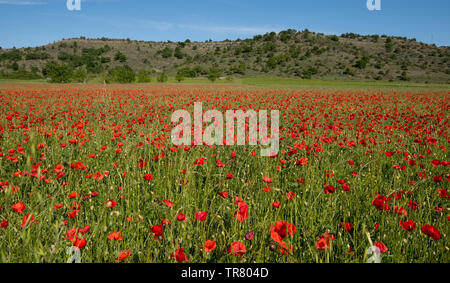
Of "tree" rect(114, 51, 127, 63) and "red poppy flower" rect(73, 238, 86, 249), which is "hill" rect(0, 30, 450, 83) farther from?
"red poppy flower" rect(73, 238, 86, 249)

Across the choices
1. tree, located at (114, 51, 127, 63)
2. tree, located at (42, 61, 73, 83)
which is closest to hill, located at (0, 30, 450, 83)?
tree, located at (114, 51, 127, 63)

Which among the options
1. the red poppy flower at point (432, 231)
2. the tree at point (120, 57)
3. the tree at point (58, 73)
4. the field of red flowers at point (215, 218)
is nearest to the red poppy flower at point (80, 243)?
the field of red flowers at point (215, 218)

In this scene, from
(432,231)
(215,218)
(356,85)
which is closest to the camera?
(432,231)

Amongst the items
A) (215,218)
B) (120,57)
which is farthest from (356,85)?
(120,57)

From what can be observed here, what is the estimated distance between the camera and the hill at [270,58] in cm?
6112

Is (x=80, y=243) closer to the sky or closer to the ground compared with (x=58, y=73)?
closer to the ground

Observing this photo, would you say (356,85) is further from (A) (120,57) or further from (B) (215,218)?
(A) (120,57)

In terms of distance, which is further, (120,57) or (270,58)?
(270,58)

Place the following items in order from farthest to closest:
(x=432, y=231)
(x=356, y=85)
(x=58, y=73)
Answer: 1. (x=58, y=73)
2. (x=356, y=85)
3. (x=432, y=231)

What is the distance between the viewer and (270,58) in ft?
271

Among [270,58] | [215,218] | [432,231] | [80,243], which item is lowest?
[215,218]

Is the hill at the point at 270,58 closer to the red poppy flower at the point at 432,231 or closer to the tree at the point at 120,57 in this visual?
the tree at the point at 120,57

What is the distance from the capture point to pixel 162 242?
1757 millimetres
